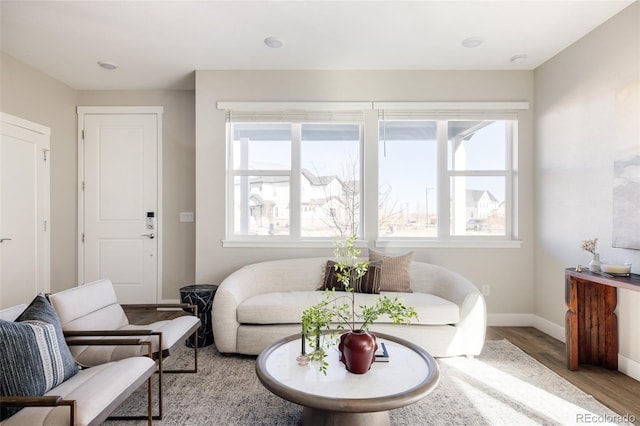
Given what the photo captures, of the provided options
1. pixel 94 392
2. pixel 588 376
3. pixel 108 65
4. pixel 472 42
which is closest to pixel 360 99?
pixel 472 42

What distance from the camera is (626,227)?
2.52 m

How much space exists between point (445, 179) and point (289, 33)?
2.26m

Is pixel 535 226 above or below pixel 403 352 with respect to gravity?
above

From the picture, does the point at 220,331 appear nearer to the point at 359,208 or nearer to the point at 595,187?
the point at 359,208

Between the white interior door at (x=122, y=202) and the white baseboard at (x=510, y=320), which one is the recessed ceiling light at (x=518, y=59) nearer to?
the white baseboard at (x=510, y=320)

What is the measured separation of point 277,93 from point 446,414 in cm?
331

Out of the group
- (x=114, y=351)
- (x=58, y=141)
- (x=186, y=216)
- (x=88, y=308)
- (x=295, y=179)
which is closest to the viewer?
(x=114, y=351)

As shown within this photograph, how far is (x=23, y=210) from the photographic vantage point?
3.62 m

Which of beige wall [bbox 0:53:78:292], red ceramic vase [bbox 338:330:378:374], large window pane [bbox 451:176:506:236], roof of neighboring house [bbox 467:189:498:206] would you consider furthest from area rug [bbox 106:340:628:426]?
beige wall [bbox 0:53:78:292]

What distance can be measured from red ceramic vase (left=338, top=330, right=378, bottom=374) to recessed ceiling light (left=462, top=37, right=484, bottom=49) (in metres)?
2.78

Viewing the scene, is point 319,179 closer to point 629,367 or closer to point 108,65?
point 108,65

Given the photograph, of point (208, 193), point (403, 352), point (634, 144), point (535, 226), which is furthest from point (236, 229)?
point (634, 144)

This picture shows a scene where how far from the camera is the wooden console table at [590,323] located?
102 inches

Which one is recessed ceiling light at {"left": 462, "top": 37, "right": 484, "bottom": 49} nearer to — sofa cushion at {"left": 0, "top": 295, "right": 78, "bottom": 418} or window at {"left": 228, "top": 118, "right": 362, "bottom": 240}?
window at {"left": 228, "top": 118, "right": 362, "bottom": 240}
